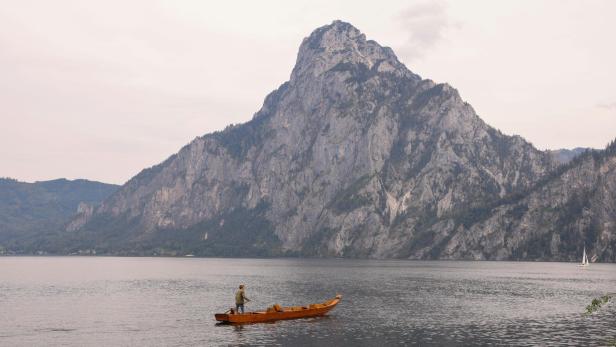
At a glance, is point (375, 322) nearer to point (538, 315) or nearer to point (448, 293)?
point (538, 315)

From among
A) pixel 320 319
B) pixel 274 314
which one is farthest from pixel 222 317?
pixel 320 319

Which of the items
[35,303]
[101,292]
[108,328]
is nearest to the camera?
[108,328]

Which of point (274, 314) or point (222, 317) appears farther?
point (274, 314)

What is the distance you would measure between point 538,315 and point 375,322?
30.5m

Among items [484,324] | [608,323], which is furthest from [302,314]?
[608,323]

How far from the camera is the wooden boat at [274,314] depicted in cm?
9038

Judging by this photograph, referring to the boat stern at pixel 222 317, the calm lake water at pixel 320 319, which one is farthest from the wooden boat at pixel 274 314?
the calm lake water at pixel 320 319

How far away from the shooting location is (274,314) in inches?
3723

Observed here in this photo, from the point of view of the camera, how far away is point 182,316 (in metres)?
99.7

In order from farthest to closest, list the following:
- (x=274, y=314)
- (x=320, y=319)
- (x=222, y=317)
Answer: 1. (x=320, y=319)
2. (x=274, y=314)
3. (x=222, y=317)

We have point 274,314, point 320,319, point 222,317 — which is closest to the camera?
point 222,317

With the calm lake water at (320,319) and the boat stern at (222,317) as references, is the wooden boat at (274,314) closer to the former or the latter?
the boat stern at (222,317)

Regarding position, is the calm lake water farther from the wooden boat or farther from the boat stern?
the wooden boat

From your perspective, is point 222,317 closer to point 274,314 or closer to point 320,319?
point 274,314
